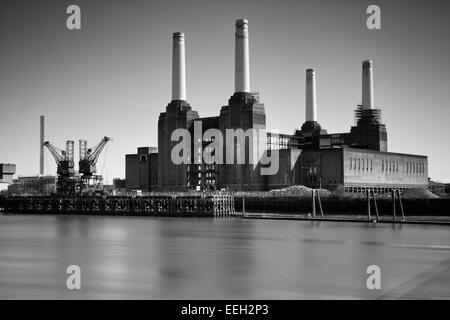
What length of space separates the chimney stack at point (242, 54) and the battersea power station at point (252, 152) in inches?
5.7

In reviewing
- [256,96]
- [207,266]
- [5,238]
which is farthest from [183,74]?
[207,266]

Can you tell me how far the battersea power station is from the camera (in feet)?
298

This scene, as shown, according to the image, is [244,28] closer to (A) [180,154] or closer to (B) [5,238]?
(A) [180,154]

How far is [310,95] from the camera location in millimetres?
108438

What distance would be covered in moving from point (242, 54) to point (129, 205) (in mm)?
27359

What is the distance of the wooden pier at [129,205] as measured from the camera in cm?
7938

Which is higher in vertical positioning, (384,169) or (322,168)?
(322,168)

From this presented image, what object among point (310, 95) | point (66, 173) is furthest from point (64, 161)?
point (310, 95)

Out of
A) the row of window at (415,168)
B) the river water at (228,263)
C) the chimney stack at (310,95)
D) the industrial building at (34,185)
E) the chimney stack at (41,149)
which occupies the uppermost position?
the chimney stack at (310,95)

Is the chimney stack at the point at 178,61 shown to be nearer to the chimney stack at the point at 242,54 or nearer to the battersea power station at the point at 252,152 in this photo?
the battersea power station at the point at 252,152

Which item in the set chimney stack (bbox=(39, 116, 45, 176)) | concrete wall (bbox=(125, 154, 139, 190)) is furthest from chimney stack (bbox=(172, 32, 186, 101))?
chimney stack (bbox=(39, 116, 45, 176))

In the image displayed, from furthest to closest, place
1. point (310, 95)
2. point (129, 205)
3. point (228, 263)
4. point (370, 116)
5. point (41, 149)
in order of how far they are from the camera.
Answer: point (41, 149) < point (310, 95) < point (370, 116) < point (129, 205) < point (228, 263)

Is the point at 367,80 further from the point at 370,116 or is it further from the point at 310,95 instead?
the point at 310,95

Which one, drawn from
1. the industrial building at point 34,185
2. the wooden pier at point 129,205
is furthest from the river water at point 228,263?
the industrial building at point 34,185
